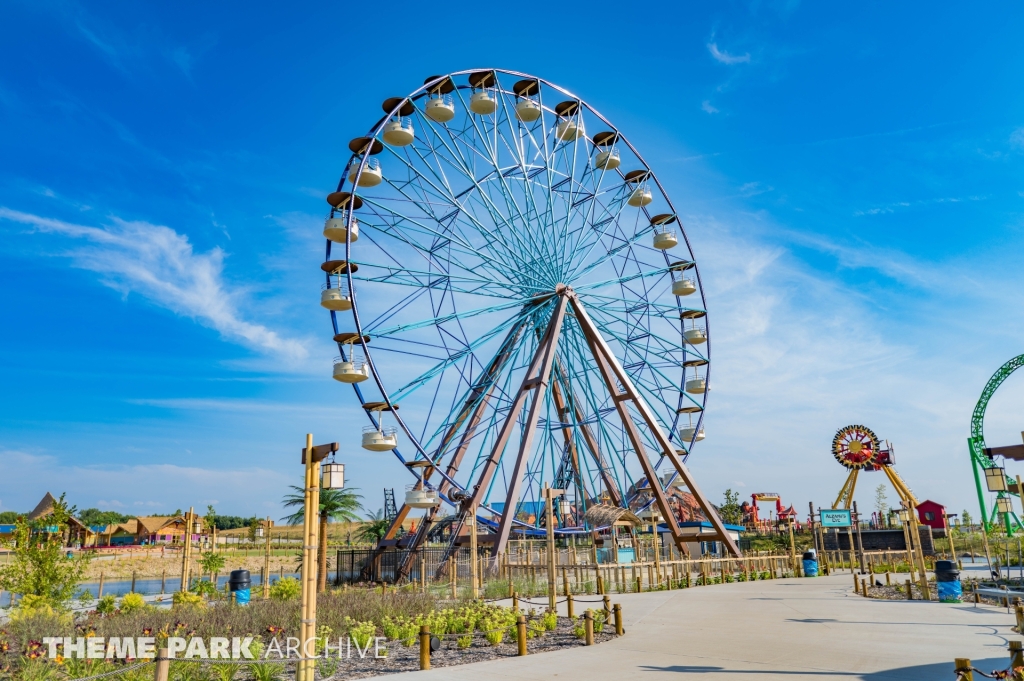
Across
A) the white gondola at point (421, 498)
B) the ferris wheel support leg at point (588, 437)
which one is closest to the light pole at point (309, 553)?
the white gondola at point (421, 498)

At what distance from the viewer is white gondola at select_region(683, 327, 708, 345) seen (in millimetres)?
32125

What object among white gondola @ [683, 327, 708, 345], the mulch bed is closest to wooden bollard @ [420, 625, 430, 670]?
the mulch bed

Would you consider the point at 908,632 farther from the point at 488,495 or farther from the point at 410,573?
the point at 410,573

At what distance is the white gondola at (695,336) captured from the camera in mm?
32125

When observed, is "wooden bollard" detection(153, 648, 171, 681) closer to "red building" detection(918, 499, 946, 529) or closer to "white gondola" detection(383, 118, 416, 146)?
"white gondola" detection(383, 118, 416, 146)

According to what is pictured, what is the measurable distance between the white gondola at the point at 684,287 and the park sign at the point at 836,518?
16.1 metres

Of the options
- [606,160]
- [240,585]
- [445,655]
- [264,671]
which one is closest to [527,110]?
[606,160]

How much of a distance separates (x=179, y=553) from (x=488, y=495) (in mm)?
47489

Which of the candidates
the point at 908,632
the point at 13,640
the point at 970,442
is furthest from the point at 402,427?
the point at 970,442

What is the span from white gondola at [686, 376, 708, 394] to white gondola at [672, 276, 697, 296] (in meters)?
3.89

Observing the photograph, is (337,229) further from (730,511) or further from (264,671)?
(730,511)

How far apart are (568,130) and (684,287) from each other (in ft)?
26.9

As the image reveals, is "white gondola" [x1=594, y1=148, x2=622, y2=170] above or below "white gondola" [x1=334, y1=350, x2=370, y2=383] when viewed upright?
above

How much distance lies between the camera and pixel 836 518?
3919cm
